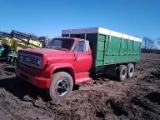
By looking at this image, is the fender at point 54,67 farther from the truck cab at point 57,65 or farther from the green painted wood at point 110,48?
the green painted wood at point 110,48

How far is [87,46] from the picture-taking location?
6938 mm

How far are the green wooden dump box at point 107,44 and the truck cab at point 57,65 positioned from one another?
514 millimetres

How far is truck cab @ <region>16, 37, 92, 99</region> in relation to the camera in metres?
5.25

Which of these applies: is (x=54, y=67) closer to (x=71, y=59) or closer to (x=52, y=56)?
(x=52, y=56)

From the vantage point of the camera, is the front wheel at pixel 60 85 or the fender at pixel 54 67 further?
the front wheel at pixel 60 85

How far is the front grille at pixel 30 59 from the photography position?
5273 mm

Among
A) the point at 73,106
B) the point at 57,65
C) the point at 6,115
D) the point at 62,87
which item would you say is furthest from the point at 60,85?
the point at 6,115

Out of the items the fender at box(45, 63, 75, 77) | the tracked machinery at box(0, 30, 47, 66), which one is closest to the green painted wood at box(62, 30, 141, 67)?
the fender at box(45, 63, 75, 77)

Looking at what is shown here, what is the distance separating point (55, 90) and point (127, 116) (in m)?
2.47

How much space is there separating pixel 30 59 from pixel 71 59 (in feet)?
4.89

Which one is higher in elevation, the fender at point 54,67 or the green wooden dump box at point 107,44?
the green wooden dump box at point 107,44

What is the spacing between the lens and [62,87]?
5.80 metres

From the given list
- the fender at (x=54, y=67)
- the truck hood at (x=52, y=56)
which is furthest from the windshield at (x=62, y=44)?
the fender at (x=54, y=67)

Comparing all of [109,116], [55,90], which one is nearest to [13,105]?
[55,90]
